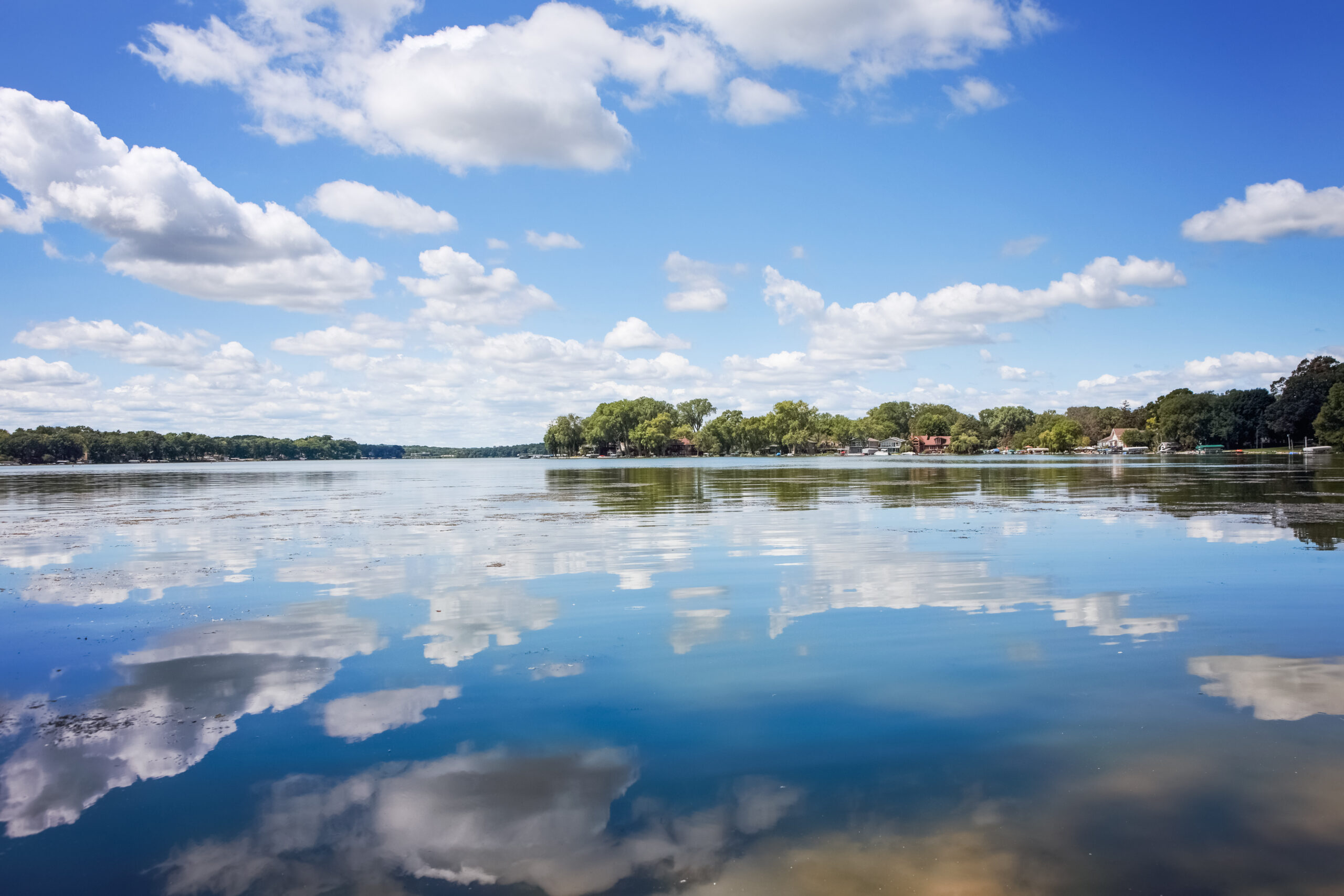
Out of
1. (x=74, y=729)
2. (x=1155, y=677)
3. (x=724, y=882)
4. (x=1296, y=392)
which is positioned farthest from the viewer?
(x=1296, y=392)

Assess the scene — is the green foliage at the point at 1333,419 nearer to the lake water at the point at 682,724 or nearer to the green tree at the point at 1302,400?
the green tree at the point at 1302,400

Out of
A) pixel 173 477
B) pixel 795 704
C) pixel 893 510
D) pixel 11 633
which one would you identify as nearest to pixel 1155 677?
pixel 795 704

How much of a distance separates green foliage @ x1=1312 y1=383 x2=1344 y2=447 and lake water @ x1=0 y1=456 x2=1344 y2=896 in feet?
409

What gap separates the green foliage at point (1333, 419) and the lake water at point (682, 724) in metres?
125

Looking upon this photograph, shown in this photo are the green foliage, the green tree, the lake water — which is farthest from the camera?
the green tree

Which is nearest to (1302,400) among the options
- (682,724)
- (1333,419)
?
(1333,419)

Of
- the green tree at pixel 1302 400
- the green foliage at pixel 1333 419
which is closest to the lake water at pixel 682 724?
the green foliage at pixel 1333 419

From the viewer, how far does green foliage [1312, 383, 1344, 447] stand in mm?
113562

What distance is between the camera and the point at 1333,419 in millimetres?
116375

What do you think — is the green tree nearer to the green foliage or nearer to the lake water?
the green foliage

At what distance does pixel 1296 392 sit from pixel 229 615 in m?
175

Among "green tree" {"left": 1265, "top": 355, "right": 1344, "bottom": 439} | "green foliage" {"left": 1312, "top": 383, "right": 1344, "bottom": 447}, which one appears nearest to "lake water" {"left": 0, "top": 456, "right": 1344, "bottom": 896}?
"green foliage" {"left": 1312, "top": 383, "right": 1344, "bottom": 447}

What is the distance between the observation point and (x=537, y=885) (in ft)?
15.7

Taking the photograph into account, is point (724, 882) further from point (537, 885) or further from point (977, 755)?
point (977, 755)
